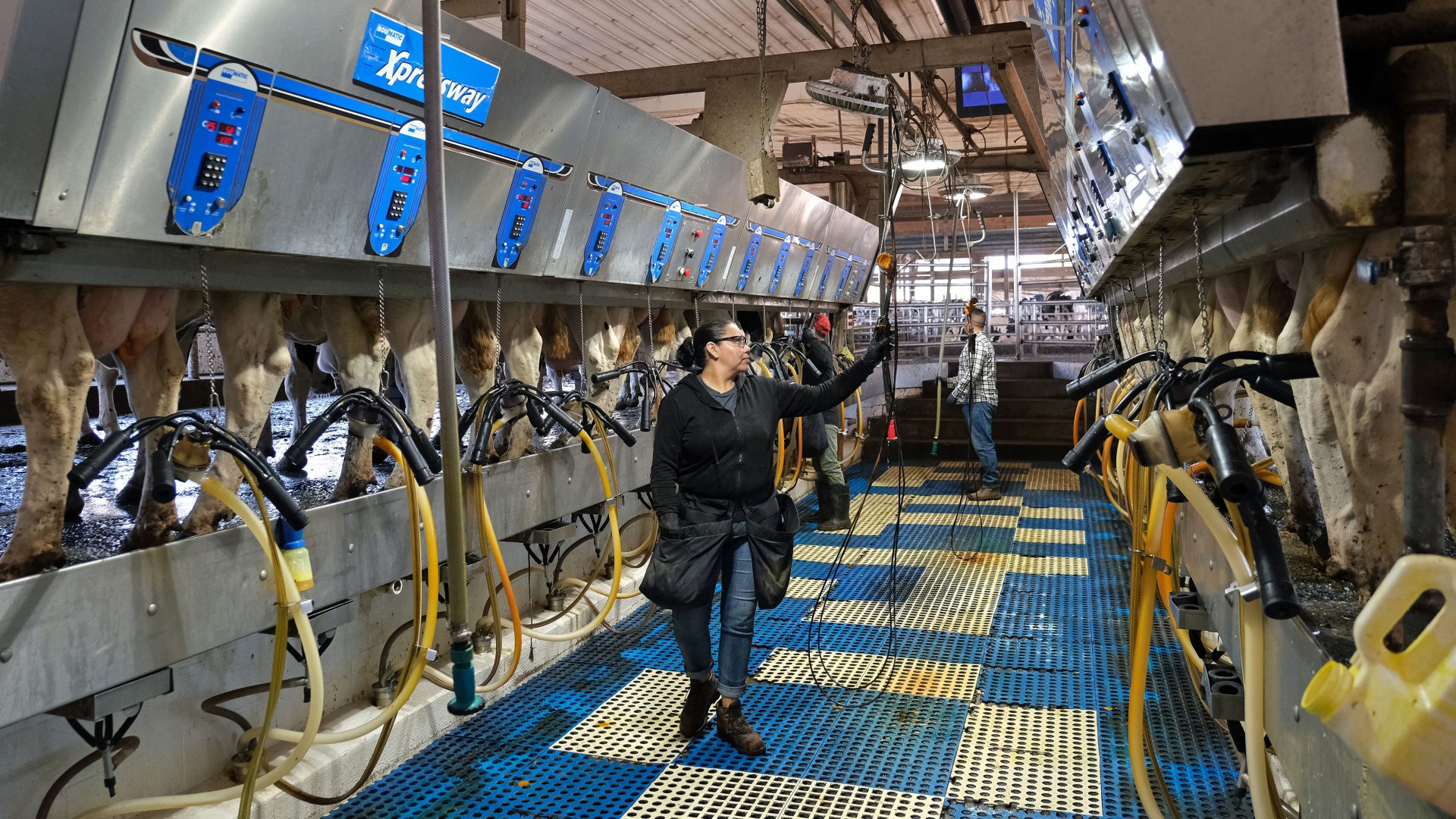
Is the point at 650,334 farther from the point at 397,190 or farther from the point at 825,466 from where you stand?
the point at 397,190

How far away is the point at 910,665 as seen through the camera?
443cm

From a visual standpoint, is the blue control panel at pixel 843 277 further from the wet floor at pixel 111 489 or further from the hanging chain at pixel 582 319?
the hanging chain at pixel 582 319

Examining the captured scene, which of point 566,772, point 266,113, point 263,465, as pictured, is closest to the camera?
point 263,465

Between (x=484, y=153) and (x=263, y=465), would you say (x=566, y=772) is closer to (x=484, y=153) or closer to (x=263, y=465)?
(x=263, y=465)

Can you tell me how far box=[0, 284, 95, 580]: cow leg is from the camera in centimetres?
255

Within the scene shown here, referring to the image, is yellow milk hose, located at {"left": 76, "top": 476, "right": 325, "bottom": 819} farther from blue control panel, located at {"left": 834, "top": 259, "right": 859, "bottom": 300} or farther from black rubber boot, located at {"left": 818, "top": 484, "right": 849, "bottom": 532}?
blue control panel, located at {"left": 834, "top": 259, "right": 859, "bottom": 300}

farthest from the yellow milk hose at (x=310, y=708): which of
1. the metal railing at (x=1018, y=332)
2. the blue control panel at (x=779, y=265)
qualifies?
the metal railing at (x=1018, y=332)

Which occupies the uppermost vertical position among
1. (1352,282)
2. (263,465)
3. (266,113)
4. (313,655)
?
(266,113)

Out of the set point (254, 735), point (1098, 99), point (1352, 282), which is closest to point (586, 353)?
point (254, 735)

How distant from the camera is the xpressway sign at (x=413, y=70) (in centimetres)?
306

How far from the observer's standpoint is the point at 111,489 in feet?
13.4

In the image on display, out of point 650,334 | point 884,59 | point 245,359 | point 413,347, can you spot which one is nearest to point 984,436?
point 884,59

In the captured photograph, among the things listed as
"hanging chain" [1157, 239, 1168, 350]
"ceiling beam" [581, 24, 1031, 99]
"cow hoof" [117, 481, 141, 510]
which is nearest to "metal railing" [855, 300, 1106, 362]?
"ceiling beam" [581, 24, 1031, 99]

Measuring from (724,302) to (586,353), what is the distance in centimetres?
232
